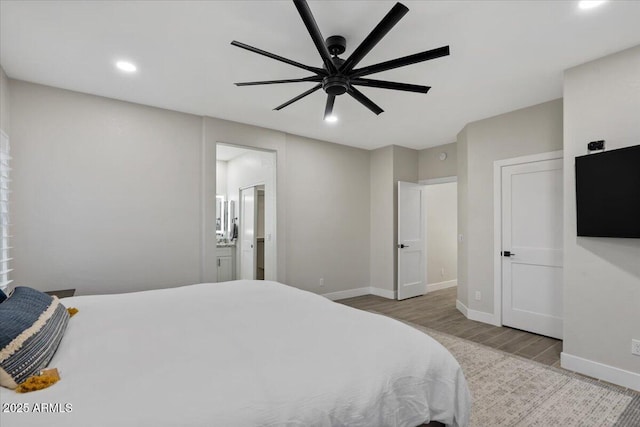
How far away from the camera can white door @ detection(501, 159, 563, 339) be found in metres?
3.44

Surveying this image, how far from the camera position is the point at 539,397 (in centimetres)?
228

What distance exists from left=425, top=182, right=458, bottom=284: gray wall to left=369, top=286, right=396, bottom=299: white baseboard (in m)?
1.15

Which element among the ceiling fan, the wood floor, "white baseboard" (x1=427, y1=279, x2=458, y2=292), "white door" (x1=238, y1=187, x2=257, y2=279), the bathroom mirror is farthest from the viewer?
the bathroom mirror

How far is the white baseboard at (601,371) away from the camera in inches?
94.4

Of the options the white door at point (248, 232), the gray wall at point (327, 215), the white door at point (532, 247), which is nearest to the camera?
the white door at point (532, 247)

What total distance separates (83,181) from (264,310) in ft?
8.73

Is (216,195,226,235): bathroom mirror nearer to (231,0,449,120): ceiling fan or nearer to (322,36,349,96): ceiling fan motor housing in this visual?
(231,0,449,120): ceiling fan

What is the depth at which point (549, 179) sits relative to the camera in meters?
3.49

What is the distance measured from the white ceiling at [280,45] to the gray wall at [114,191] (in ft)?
1.03

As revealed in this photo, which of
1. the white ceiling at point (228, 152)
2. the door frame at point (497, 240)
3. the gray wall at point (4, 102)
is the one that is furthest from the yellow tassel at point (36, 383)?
the white ceiling at point (228, 152)

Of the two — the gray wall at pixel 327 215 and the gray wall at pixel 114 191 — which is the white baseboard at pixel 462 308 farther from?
the gray wall at pixel 114 191

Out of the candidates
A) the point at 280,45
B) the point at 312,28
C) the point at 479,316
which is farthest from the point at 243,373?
the point at 479,316

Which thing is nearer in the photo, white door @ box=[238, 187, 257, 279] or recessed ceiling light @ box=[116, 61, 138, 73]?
recessed ceiling light @ box=[116, 61, 138, 73]

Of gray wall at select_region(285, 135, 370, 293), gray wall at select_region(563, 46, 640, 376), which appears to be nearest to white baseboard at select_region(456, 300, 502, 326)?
gray wall at select_region(563, 46, 640, 376)
